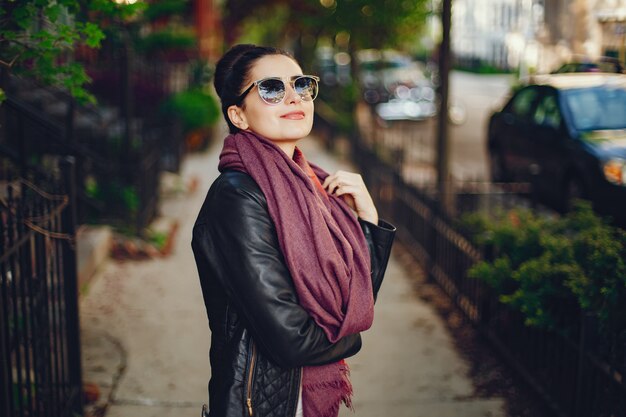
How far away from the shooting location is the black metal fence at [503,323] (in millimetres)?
3643

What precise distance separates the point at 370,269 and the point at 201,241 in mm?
570

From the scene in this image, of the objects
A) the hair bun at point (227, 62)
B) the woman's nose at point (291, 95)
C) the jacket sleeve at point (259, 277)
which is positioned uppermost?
the hair bun at point (227, 62)

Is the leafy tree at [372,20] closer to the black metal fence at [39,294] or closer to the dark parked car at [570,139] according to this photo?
the dark parked car at [570,139]

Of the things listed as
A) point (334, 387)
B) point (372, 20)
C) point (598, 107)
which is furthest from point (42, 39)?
point (372, 20)

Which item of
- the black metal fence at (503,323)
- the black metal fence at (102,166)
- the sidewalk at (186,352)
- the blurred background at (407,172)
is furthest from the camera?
the black metal fence at (102,166)

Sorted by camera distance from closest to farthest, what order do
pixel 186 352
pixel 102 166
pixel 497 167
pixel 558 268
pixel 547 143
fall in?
pixel 558 268, pixel 186 352, pixel 102 166, pixel 547 143, pixel 497 167

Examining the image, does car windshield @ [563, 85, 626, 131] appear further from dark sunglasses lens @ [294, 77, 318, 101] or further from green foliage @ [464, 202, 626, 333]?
dark sunglasses lens @ [294, 77, 318, 101]

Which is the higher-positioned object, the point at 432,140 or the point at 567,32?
the point at 567,32

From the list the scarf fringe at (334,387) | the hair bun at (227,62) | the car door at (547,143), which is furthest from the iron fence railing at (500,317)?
the hair bun at (227,62)

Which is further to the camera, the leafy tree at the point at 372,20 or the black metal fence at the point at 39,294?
the leafy tree at the point at 372,20

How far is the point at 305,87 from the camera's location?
97.7 inches

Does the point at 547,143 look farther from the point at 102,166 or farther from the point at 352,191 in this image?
the point at 352,191

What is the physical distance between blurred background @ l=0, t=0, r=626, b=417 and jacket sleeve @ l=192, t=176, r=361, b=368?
3.50 feet

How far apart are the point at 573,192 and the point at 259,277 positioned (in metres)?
6.71
